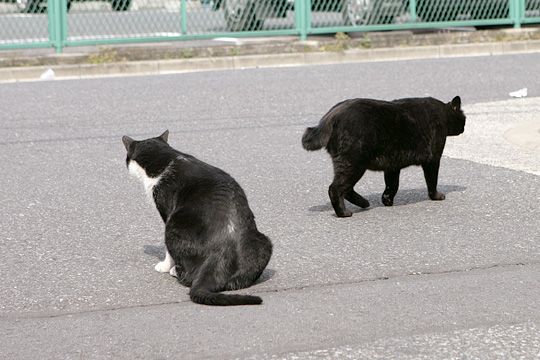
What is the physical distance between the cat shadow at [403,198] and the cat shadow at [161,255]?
143 cm

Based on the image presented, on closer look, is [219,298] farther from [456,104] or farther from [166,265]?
[456,104]

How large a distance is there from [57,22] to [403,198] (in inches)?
352

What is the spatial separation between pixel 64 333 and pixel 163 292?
30.4 inches

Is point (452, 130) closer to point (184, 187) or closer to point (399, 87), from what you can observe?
point (184, 187)

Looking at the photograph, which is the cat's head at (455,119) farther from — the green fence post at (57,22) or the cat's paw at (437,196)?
the green fence post at (57,22)

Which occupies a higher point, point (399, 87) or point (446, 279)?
point (446, 279)

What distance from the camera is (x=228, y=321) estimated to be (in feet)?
17.2

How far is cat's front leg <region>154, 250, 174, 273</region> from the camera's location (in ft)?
19.9

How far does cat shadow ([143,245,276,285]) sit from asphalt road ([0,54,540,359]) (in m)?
0.02

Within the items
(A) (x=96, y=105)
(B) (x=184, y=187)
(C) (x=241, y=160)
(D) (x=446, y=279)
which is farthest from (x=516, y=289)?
(A) (x=96, y=105)

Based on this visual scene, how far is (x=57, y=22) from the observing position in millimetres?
15867

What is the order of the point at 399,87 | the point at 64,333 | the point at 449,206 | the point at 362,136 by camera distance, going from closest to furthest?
the point at 64,333
the point at 362,136
the point at 449,206
the point at 399,87

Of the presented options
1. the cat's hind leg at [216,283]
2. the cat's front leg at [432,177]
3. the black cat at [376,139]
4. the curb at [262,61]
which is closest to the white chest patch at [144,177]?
the cat's hind leg at [216,283]

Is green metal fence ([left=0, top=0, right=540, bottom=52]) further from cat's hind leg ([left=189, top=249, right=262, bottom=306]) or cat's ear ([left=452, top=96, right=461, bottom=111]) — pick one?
cat's hind leg ([left=189, top=249, right=262, bottom=306])
